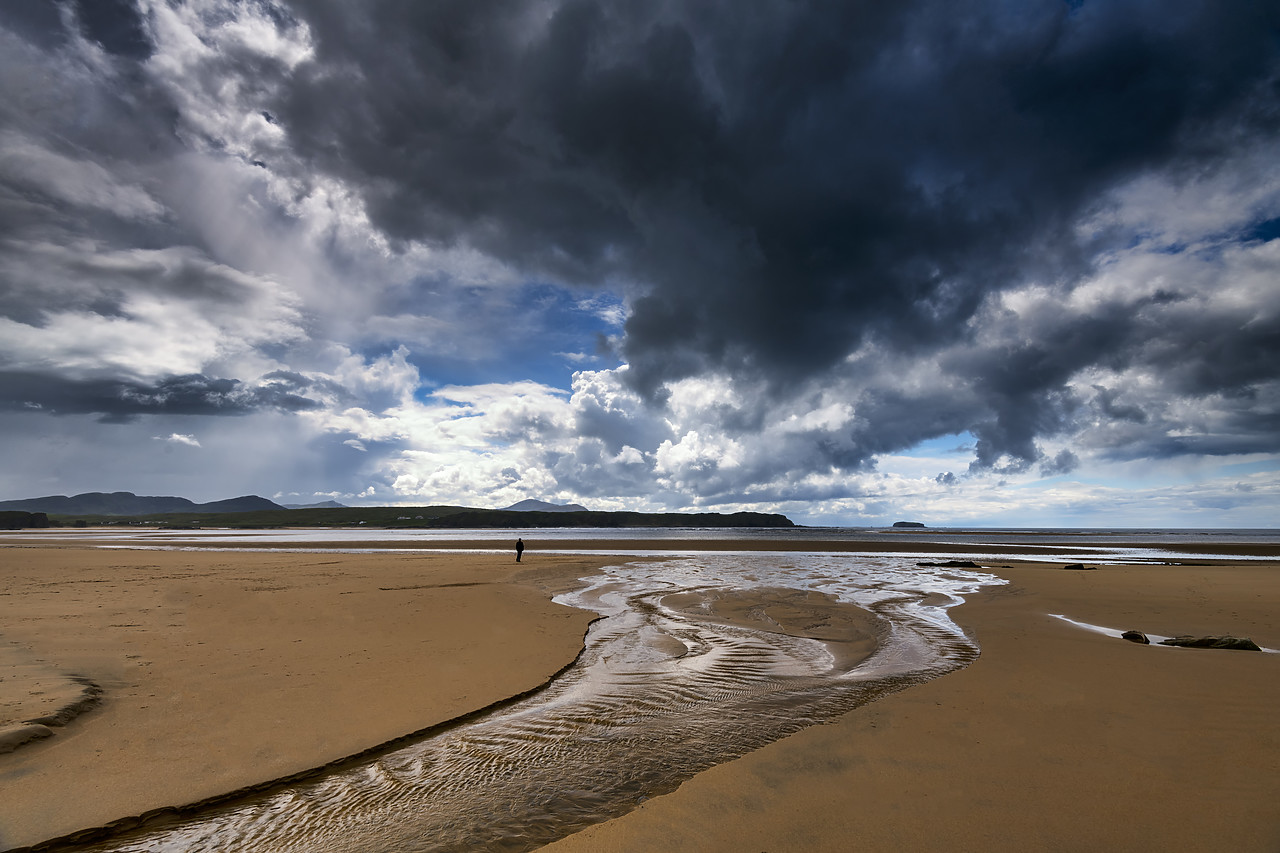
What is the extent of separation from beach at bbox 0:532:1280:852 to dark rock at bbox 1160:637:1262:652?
0.49 m

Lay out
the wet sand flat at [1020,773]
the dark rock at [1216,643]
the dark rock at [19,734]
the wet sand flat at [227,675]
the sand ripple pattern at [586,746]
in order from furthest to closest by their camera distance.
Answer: the dark rock at [1216,643] → the dark rock at [19,734] → the wet sand flat at [227,675] → the sand ripple pattern at [586,746] → the wet sand flat at [1020,773]

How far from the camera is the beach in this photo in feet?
16.2

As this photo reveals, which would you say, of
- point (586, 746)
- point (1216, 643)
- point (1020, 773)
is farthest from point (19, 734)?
point (1216, 643)

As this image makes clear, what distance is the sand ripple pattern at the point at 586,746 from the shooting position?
5.05 metres

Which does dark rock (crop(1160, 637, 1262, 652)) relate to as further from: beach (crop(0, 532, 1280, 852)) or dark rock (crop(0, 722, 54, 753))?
→ dark rock (crop(0, 722, 54, 753))

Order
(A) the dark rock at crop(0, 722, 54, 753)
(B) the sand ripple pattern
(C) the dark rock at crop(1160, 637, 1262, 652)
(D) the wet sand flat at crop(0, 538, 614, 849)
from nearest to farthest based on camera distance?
(B) the sand ripple pattern → (D) the wet sand flat at crop(0, 538, 614, 849) → (A) the dark rock at crop(0, 722, 54, 753) → (C) the dark rock at crop(1160, 637, 1262, 652)

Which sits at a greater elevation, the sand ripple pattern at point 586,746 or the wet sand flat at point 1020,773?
the wet sand flat at point 1020,773

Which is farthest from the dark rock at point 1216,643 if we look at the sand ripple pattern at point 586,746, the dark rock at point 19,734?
the dark rock at point 19,734

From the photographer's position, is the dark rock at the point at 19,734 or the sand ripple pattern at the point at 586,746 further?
the dark rock at the point at 19,734

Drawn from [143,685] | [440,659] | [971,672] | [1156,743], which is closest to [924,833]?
[1156,743]

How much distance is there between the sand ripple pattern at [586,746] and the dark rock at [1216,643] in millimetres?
4270

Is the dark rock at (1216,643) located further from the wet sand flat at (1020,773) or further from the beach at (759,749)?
the wet sand flat at (1020,773)

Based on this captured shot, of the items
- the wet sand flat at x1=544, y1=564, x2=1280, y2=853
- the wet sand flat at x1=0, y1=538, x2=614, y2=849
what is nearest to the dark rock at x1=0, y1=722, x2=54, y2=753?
the wet sand flat at x1=0, y1=538, x2=614, y2=849

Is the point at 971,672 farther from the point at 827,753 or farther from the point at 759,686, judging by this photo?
the point at 827,753
